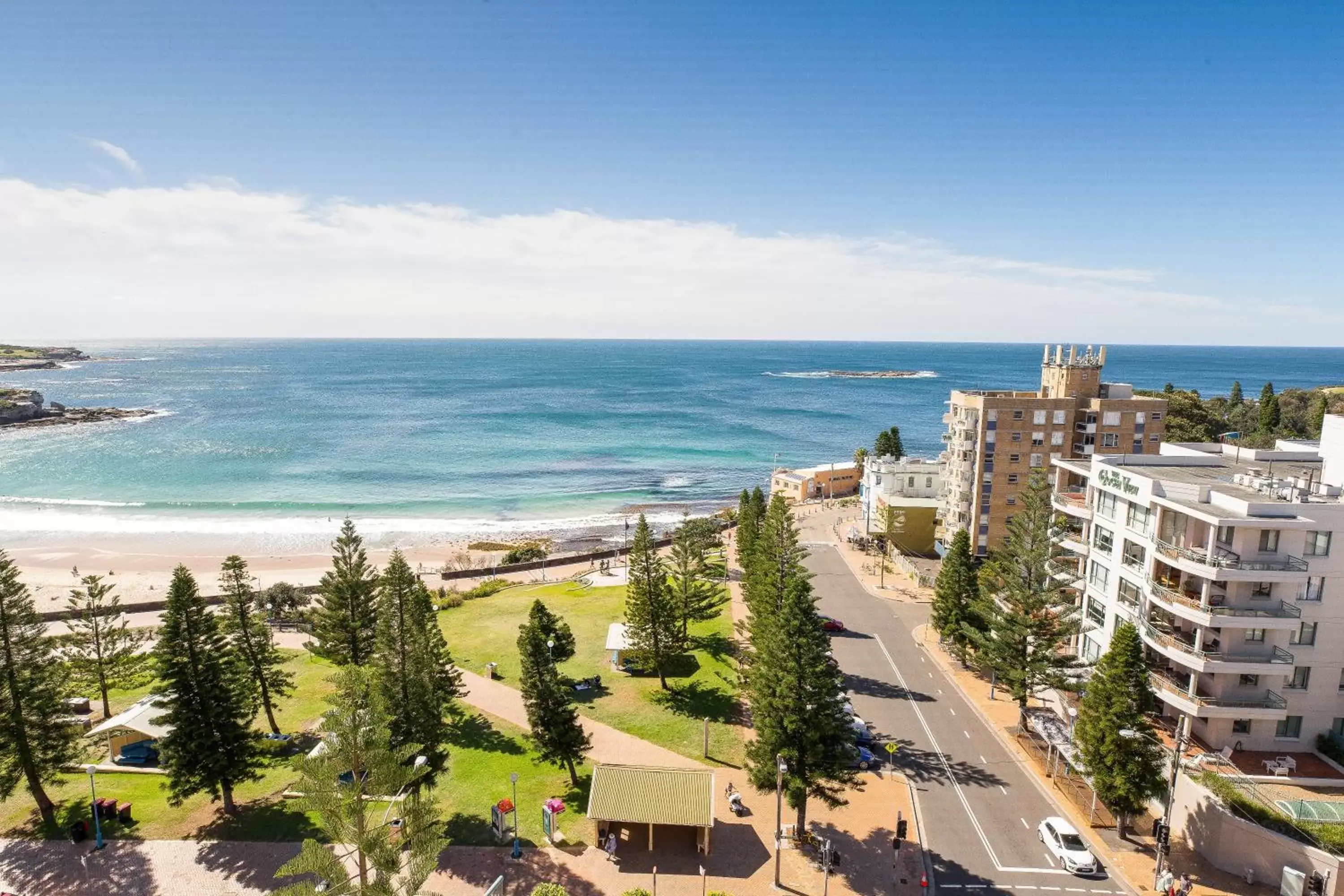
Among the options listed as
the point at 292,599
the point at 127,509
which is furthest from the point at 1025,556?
the point at 127,509

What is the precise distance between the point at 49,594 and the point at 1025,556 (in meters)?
69.6

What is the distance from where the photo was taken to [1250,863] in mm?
24531

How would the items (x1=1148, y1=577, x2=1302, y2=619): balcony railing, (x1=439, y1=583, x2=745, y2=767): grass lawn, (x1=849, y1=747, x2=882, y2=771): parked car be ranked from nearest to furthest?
(x1=1148, y1=577, x2=1302, y2=619): balcony railing
(x1=849, y1=747, x2=882, y2=771): parked car
(x1=439, y1=583, x2=745, y2=767): grass lawn

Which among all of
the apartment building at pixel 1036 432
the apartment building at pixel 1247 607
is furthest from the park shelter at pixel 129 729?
the apartment building at pixel 1036 432

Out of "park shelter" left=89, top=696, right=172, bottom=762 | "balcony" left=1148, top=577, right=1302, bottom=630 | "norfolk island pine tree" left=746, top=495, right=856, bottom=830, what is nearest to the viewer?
"norfolk island pine tree" left=746, top=495, right=856, bottom=830

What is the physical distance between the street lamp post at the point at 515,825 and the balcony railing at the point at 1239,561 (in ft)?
93.7

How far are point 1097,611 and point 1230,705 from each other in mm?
8060

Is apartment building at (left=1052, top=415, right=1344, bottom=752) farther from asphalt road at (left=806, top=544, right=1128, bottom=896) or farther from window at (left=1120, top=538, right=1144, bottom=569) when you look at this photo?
asphalt road at (left=806, top=544, right=1128, bottom=896)

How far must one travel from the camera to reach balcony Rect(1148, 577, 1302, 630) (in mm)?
28719

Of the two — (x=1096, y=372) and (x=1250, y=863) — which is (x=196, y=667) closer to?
(x=1250, y=863)

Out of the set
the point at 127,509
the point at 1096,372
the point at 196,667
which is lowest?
the point at 127,509

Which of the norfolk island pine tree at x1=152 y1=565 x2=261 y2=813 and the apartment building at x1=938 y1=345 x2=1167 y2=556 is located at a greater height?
the apartment building at x1=938 y1=345 x2=1167 y2=556

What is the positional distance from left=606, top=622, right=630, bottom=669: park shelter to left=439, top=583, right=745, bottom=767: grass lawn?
644mm

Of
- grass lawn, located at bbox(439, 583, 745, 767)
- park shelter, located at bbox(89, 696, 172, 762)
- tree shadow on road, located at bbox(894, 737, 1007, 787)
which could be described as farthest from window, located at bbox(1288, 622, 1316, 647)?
park shelter, located at bbox(89, 696, 172, 762)
